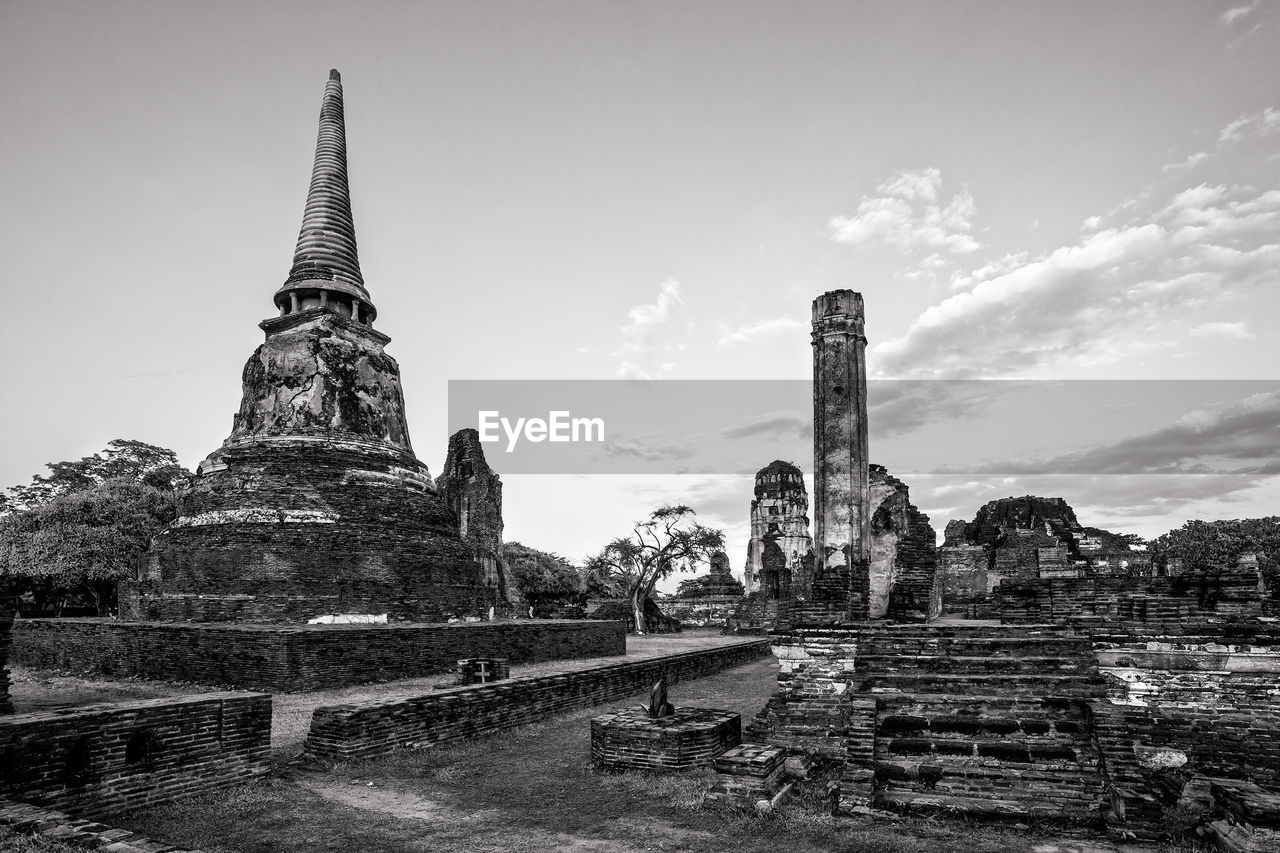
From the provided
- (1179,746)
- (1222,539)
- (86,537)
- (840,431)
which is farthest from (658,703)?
(1222,539)

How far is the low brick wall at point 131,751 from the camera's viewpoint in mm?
5602

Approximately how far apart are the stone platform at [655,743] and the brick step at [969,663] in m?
1.57

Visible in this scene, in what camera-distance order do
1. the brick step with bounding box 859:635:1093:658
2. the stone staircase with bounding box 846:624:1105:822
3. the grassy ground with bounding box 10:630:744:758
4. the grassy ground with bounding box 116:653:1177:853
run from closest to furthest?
1. the grassy ground with bounding box 116:653:1177:853
2. the stone staircase with bounding box 846:624:1105:822
3. the brick step with bounding box 859:635:1093:658
4. the grassy ground with bounding box 10:630:744:758

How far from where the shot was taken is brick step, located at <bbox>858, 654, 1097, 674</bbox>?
21.2 feet

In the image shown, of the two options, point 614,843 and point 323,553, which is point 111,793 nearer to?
point 614,843

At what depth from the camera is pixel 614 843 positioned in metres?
5.39

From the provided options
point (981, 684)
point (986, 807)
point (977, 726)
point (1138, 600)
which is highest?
point (1138, 600)

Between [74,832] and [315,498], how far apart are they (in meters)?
13.3

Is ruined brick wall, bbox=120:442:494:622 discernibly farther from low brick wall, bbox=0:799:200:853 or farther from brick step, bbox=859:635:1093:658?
brick step, bbox=859:635:1093:658

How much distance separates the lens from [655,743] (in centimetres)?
717

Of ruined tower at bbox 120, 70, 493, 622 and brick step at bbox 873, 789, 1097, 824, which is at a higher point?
ruined tower at bbox 120, 70, 493, 622

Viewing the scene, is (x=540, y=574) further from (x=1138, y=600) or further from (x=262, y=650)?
(x=1138, y=600)

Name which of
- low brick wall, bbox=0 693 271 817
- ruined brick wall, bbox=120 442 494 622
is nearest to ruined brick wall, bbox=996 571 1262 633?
low brick wall, bbox=0 693 271 817

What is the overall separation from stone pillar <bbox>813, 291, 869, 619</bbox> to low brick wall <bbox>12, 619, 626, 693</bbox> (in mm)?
7645
